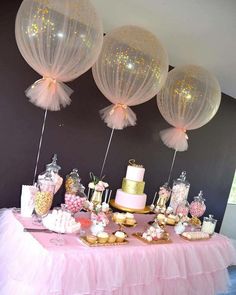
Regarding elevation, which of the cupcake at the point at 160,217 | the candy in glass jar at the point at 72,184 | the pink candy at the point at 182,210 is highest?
the candy in glass jar at the point at 72,184

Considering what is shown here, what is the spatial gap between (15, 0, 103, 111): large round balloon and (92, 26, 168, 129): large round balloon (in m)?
0.19

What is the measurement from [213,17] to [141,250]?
152 centimetres

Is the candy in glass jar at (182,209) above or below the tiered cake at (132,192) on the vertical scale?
below

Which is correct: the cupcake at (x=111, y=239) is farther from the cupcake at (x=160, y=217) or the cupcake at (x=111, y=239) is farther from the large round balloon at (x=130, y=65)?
the large round balloon at (x=130, y=65)

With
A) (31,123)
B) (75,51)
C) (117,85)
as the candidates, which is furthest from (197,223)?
(75,51)

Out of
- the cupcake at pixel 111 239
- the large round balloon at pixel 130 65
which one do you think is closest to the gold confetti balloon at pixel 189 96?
the large round balloon at pixel 130 65

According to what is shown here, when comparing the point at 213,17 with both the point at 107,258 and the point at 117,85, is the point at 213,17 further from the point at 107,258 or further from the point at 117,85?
the point at 107,258

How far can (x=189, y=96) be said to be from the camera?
227cm

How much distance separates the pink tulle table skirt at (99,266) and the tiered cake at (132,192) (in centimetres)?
18

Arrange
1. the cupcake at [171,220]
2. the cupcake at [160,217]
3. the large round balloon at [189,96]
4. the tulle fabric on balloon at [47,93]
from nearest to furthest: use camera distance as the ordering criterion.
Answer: the tulle fabric on balloon at [47,93] → the large round balloon at [189,96] → the cupcake at [160,217] → the cupcake at [171,220]

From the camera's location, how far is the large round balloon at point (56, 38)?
1584mm

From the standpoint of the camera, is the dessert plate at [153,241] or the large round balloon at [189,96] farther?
the large round balloon at [189,96]

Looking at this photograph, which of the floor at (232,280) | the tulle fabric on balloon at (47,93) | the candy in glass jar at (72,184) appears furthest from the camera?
the floor at (232,280)

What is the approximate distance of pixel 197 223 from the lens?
8.76 ft
